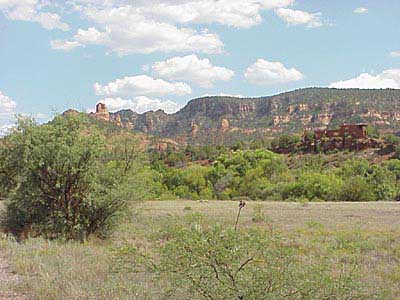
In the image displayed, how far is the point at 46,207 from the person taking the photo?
22.0 metres

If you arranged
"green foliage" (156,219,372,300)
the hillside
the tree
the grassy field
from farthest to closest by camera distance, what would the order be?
the hillside
the tree
the grassy field
"green foliage" (156,219,372,300)

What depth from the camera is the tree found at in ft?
68.7

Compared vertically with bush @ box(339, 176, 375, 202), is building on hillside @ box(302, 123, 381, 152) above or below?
above

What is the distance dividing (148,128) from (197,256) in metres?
150

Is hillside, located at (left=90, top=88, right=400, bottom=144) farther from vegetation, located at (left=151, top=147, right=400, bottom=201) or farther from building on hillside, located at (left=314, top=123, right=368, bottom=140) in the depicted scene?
vegetation, located at (left=151, top=147, right=400, bottom=201)

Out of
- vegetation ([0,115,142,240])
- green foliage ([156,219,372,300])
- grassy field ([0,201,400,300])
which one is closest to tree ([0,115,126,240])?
vegetation ([0,115,142,240])

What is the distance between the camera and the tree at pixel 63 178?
68.7ft

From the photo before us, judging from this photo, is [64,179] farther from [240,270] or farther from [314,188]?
[314,188]

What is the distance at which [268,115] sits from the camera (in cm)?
15025

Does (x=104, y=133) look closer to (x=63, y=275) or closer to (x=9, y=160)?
(x=9, y=160)

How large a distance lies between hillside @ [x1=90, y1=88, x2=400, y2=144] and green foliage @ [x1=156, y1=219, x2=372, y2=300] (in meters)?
105

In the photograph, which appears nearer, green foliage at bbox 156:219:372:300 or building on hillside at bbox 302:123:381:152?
green foliage at bbox 156:219:372:300

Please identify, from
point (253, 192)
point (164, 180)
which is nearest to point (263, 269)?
point (253, 192)

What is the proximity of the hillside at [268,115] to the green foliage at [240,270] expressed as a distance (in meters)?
105
